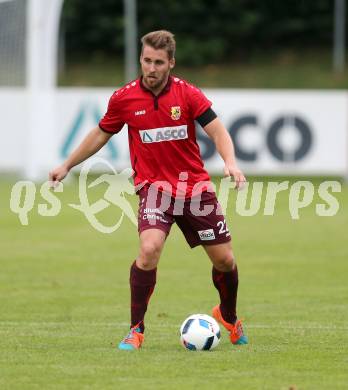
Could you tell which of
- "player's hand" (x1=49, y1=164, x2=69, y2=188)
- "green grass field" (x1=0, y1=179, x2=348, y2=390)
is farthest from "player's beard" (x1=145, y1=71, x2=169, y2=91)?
"green grass field" (x1=0, y1=179, x2=348, y2=390)

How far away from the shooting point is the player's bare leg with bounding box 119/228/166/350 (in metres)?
8.17

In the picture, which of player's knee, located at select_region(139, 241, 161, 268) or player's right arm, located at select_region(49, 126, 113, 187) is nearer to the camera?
player's knee, located at select_region(139, 241, 161, 268)

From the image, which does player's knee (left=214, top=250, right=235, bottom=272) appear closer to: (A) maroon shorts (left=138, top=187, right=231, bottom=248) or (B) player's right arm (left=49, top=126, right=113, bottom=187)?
(A) maroon shorts (left=138, top=187, right=231, bottom=248)

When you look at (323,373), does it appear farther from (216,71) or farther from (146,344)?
(216,71)

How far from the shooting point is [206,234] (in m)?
8.40

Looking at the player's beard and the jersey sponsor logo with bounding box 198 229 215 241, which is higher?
the player's beard

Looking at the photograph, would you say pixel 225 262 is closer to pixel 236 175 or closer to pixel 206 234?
pixel 206 234

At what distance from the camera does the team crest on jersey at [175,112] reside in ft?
27.3

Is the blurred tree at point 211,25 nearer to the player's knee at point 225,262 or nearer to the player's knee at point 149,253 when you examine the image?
the player's knee at point 225,262

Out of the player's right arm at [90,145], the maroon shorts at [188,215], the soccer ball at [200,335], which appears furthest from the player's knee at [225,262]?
the player's right arm at [90,145]

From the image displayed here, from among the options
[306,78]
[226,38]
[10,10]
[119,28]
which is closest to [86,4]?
[119,28]

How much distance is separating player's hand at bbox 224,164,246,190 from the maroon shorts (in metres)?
0.48

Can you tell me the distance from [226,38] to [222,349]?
39916 mm

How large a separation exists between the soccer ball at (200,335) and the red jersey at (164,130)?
0.94m
